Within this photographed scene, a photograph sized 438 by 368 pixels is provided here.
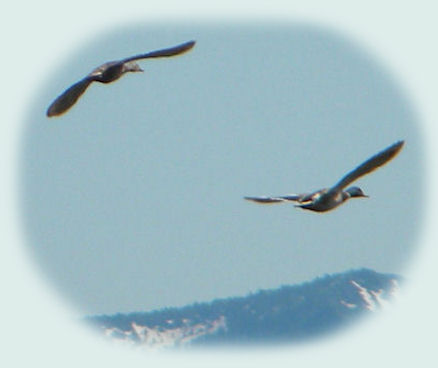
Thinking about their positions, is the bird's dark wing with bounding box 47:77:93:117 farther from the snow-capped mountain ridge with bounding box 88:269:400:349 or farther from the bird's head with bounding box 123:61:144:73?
the snow-capped mountain ridge with bounding box 88:269:400:349

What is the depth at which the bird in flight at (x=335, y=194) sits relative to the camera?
15.2 meters

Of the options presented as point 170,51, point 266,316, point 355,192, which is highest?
point 170,51

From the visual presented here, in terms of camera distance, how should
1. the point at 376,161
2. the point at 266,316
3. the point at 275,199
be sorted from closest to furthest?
the point at 376,161
the point at 275,199
the point at 266,316

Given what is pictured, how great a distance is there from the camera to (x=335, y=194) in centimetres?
1645

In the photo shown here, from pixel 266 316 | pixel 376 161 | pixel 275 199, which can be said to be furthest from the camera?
pixel 266 316

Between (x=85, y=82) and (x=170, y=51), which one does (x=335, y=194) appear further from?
(x=85, y=82)

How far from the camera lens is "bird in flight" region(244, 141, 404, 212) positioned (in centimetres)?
1523

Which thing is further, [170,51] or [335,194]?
[335,194]

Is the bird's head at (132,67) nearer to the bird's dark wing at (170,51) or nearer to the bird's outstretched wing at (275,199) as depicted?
the bird's dark wing at (170,51)

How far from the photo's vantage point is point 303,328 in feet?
411

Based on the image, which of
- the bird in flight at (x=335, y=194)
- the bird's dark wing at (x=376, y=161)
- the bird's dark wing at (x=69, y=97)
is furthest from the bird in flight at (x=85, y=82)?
the bird's dark wing at (x=376, y=161)

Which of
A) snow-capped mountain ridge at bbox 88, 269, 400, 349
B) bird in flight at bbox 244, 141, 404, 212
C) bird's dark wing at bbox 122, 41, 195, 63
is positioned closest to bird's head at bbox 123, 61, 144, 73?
bird's dark wing at bbox 122, 41, 195, 63

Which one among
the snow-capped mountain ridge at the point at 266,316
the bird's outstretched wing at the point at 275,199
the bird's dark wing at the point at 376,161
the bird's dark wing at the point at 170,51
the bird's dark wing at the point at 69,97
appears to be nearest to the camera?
the bird's dark wing at the point at 376,161

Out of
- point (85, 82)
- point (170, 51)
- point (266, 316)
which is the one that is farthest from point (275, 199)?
point (266, 316)
